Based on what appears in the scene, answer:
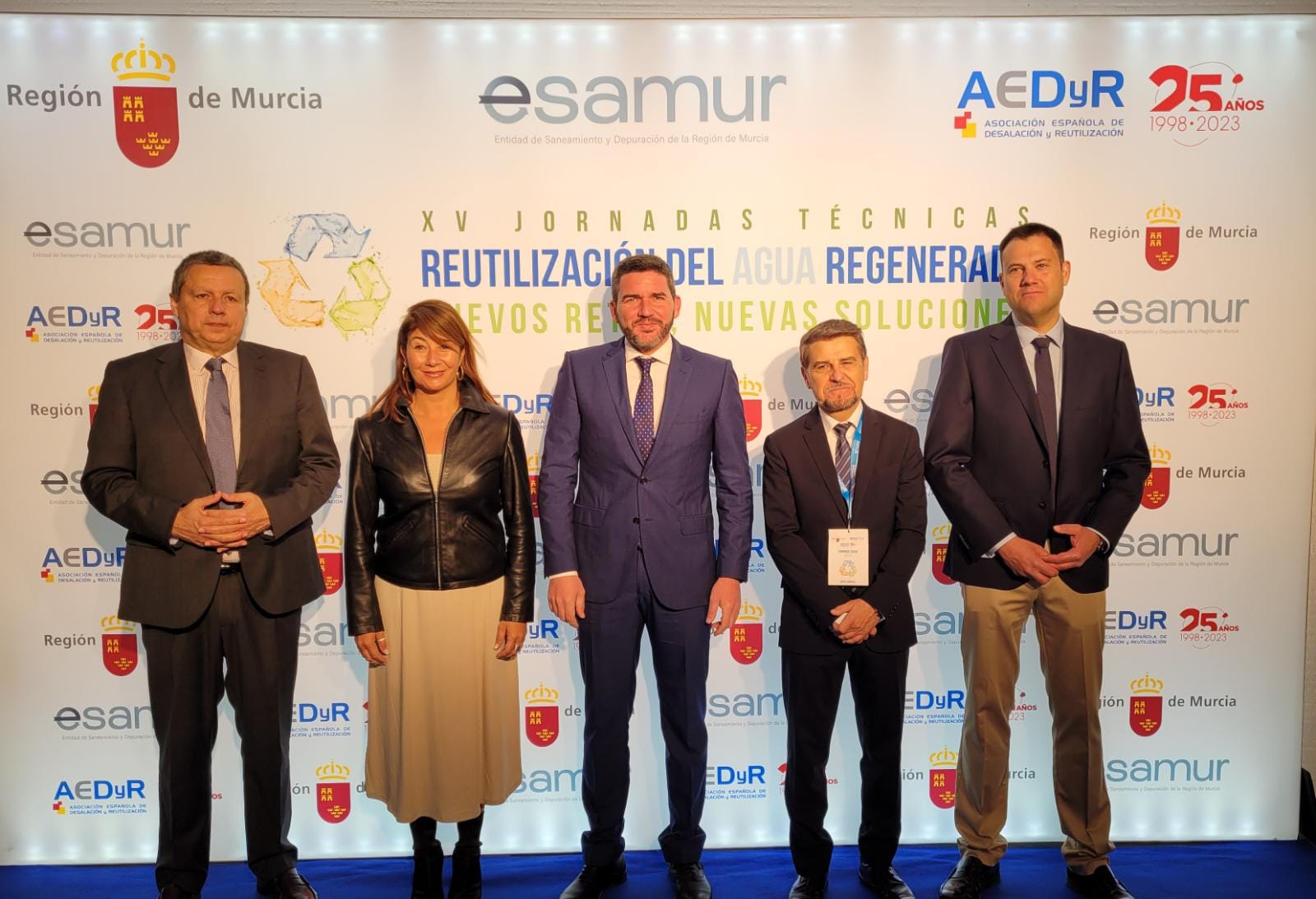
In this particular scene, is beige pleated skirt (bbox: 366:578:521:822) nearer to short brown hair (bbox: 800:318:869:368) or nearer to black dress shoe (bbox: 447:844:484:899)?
black dress shoe (bbox: 447:844:484:899)

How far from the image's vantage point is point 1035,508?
2990 millimetres

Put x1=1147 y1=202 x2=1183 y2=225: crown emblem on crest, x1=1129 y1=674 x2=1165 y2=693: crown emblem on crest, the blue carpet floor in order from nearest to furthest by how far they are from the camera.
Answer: the blue carpet floor, x1=1147 y1=202 x2=1183 y2=225: crown emblem on crest, x1=1129 y1=674 x2=1165 y2=693: crown emblem on crest

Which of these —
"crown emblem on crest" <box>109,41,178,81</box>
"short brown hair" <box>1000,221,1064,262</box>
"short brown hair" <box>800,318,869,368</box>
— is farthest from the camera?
"crown emblem on crest" <box>109,41,178,81</box>

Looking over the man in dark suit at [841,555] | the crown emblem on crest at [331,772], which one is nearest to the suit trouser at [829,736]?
the man in dark suit at [841,555]

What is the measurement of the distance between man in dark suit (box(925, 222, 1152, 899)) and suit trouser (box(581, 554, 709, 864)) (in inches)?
37.1

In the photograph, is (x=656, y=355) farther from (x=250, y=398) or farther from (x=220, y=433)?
(x=220, y=433)

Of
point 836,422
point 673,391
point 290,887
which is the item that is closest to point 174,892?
point 290,887

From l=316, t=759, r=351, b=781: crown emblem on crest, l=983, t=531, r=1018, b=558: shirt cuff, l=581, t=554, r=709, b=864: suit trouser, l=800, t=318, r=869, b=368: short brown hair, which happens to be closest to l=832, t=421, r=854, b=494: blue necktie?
l=800, t=318, r=869, b=368: short brown hair

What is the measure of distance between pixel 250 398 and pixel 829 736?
2.21m

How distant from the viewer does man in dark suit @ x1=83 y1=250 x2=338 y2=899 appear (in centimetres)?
286

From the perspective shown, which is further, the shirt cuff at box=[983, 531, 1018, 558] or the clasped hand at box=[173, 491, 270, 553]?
the shirt cuff at box=[983, 531, 1018, 558]

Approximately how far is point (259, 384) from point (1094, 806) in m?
3.19

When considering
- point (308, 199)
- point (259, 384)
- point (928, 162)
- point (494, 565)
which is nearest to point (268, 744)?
point (494, 565)

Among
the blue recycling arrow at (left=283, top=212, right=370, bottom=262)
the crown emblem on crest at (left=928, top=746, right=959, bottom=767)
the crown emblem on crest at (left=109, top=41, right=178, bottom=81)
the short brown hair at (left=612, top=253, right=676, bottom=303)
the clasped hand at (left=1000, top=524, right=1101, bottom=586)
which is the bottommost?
the crown emblem on crest at (left=928, top=746, right=959, bottom=767)
